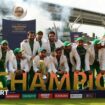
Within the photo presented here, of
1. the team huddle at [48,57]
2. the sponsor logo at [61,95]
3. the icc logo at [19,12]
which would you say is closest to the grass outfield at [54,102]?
the sponsor logo at [61,95]

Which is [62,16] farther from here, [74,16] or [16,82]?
[16,82]

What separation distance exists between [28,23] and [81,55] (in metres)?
5.27

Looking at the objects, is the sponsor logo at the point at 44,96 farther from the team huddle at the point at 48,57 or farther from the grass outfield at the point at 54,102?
the team huddle at the point at 48,57

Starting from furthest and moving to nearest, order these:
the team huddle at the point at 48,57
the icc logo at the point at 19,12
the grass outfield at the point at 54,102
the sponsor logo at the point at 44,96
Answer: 1. the icc logo at the point at 19,12
2. the team huddle at the point at 48,57
3. the sponsor logo at the point at 44,96
4. the grass outfield at the point at 54,102

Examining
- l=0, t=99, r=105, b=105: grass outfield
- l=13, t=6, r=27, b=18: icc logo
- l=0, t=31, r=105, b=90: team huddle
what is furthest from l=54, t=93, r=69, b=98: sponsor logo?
l=13, t=6, r=27, b=18: icc logo

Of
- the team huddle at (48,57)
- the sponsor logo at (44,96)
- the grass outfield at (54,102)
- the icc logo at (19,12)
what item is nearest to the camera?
the grass outfield at (54,102)

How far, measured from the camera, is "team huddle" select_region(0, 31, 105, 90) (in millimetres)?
9781

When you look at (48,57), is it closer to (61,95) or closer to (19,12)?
(61,95)

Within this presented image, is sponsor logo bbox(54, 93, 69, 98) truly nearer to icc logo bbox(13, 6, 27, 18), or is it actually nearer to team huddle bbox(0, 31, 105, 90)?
team huddle bbox(0, 31, 105, 90)

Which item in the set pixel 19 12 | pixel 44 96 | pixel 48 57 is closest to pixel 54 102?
pixel 44 96

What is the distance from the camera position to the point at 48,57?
988 cm

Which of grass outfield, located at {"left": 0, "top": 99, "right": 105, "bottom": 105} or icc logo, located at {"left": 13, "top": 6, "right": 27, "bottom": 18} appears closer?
grass outfield, located at {"left": 0, "top": 99, "right": 105, "bottom": 105}

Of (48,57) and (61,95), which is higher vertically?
(48,57)

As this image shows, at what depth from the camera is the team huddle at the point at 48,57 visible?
32.1 feet
